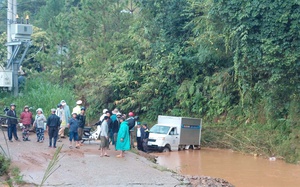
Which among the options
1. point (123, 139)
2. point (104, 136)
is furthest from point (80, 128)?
point (123, 139)

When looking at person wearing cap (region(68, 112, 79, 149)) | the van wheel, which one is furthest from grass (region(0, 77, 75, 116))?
person wearing cap (region(68, 112, 79, 149))

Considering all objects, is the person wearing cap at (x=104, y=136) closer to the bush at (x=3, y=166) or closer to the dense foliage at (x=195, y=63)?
the bush at (x=3, y=166)

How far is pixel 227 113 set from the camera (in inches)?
1233

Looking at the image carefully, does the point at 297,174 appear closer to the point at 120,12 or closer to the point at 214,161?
the point at 214,161

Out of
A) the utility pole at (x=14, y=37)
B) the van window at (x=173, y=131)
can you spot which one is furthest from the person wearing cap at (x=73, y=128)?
the van window at (x=173, y=131)

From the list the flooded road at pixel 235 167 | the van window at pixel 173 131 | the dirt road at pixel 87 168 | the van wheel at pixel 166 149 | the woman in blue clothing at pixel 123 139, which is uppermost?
the woman in blue clothing at pixel 123 139

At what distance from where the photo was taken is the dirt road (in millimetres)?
13398

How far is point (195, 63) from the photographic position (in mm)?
31969

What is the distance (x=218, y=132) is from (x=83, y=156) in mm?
13954

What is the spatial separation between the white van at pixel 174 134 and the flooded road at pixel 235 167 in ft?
1.87

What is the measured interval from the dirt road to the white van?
782cm

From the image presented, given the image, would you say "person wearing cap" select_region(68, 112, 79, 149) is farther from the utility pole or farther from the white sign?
the white sign

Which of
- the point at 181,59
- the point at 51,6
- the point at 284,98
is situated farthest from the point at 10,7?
the point at 51,6

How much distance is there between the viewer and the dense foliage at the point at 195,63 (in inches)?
968
